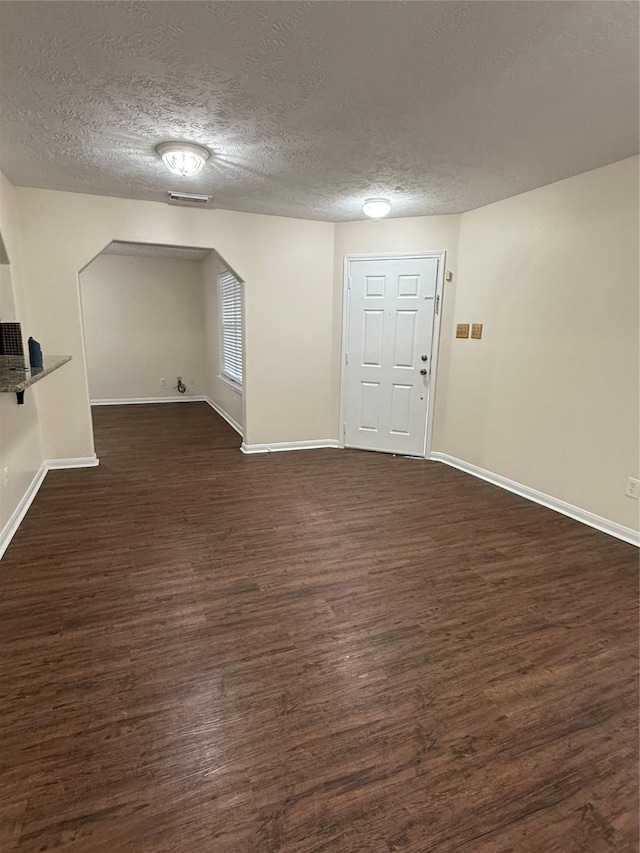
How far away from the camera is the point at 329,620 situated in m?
2.20

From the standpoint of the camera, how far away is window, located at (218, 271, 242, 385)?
573 cm

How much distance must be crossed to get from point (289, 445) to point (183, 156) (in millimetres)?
3063

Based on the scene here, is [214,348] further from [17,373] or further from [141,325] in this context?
[17,373]

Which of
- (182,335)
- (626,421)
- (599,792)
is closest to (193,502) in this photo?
(599,792)

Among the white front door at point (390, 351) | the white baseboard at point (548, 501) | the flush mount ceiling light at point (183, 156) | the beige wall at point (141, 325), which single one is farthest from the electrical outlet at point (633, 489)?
the beige wall at point (141, 325)

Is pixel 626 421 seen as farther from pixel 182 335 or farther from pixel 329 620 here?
pixel 182 335

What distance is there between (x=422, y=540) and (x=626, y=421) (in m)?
1.61

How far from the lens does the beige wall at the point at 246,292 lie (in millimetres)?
3859

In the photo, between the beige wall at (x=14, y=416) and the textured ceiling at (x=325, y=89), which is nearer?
the textured ceiling at (x=325, y=89)

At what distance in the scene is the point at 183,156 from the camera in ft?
8.92

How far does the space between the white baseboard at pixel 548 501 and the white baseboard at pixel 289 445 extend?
4.02 feet

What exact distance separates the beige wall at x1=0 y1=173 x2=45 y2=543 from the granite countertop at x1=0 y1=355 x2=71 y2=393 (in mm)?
215

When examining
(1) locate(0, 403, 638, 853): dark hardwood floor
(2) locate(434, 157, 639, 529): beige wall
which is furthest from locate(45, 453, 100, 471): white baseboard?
(2) locate(434, 157, 639, 529): beige wall

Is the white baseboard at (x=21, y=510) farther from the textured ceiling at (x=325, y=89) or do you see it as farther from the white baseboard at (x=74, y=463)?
the textured ceiling at (x=325, y=89)
